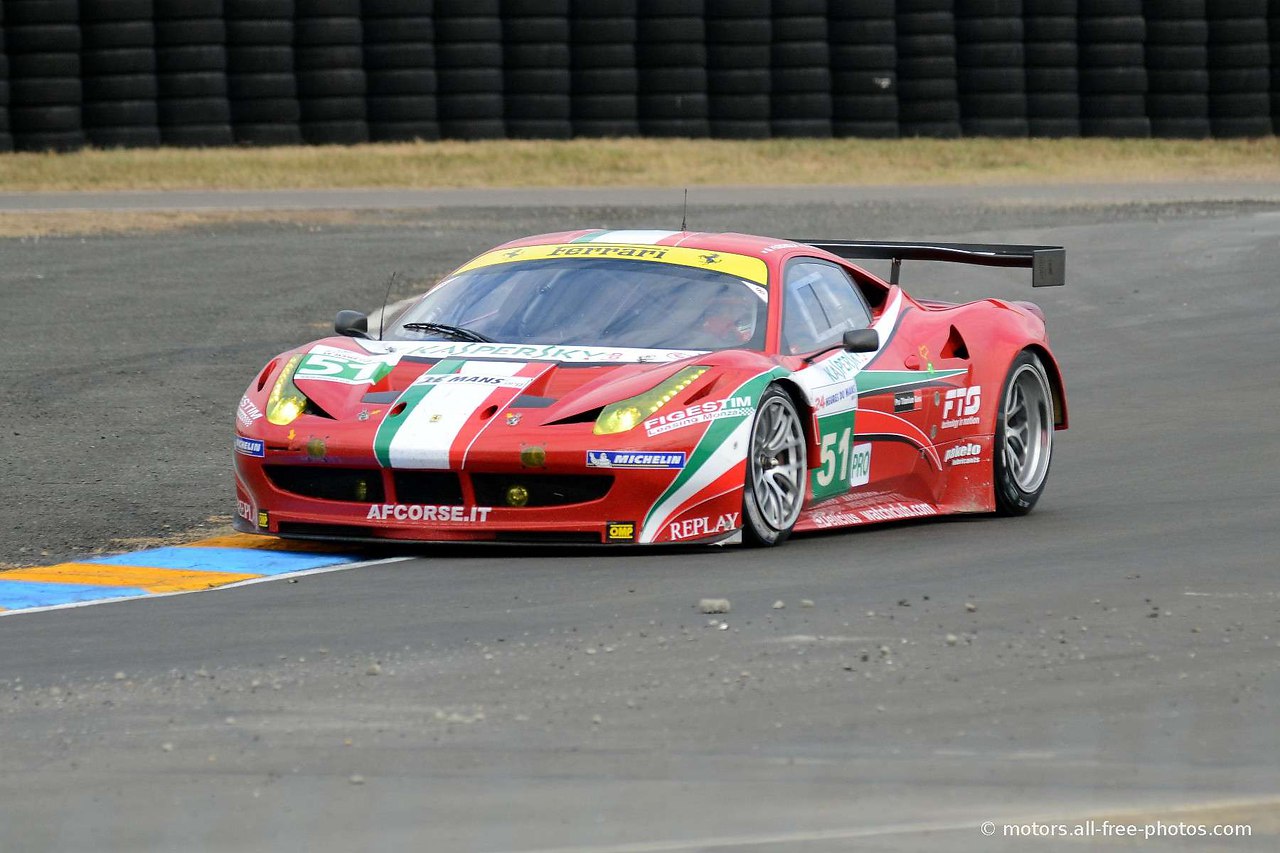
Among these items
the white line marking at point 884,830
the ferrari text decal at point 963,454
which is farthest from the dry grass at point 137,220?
the white line marking at point 884,830

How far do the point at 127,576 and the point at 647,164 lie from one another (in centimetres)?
2054

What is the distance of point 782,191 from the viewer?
25.2 m

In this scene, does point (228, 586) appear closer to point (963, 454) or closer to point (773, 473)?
point (773, 473)

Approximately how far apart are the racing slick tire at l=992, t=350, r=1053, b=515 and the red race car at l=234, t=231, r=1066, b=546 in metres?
0.02

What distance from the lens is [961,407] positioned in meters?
8.90

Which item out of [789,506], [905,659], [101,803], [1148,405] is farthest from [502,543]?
[1148,405]

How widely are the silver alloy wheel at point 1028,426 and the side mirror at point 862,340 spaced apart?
1386mm

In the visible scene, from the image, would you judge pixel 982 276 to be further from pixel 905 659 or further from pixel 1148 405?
pixel 905 659

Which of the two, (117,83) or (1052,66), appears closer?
(117,83)

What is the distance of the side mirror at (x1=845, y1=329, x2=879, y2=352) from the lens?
8.01m

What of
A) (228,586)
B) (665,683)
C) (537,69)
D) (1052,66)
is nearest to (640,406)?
(228,586)

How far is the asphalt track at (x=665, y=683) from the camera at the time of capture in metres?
4.12

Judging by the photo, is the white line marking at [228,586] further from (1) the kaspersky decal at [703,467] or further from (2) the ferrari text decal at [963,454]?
(2) the ferrari text decal at [963,454]

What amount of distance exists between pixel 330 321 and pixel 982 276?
5719 millimetres
